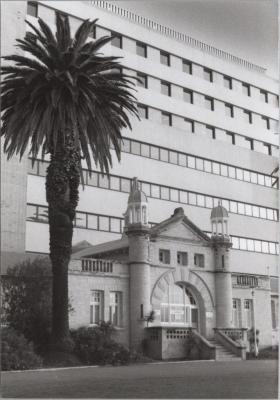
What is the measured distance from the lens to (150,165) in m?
39.1

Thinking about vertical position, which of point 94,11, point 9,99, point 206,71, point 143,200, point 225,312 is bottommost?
point 225,312

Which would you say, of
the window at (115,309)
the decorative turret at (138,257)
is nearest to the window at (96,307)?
the window at (115,309)

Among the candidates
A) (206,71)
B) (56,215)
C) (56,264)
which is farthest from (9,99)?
(206,71)

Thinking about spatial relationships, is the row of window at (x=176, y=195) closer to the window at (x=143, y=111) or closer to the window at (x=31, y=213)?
the window at (x=31, y=213)

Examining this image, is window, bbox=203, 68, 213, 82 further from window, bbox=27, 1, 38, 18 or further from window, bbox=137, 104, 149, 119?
window, bbox=27, 1, 38, 18

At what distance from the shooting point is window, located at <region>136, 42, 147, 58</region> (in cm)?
3972

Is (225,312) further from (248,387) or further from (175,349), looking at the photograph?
(248,387)

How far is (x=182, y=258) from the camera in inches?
1342

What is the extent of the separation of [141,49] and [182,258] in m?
14.1

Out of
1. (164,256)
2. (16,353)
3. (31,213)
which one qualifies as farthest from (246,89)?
(16,353)

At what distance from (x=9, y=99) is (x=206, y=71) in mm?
18343

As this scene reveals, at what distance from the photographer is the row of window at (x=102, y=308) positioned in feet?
96.9

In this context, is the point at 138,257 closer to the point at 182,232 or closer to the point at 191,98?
the point at 182,232

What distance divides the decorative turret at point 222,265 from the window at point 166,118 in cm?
787
